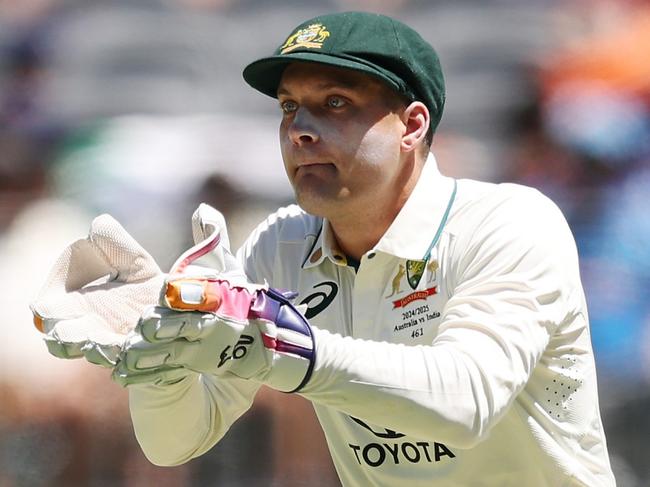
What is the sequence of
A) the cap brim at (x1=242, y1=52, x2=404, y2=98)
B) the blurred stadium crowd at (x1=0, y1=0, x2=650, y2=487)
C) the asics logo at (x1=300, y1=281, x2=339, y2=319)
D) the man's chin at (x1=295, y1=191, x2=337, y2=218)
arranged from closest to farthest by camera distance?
the cap brim at (x1=242, y1=52, x2=404, y2=98) → the man's chin at (x1=295, y1=191, x2=337, y2=218) → the asics logo at (x1=300, y1=281, x2=339, y2=319) → the blurred stadium crowd at (x1=0, y1=0, x2=650, y2=487)

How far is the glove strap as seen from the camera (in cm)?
195

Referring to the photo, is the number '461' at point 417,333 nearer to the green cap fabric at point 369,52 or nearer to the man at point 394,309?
the man at point 394,309

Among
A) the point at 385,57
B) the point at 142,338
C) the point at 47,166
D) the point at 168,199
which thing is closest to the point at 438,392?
the point at 142,338

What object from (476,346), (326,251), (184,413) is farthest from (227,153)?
(476,346)

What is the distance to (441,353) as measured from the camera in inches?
82.1

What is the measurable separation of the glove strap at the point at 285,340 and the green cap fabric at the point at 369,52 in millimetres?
697

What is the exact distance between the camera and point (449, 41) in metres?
5.68

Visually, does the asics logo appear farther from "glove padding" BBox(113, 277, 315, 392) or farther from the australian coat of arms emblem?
"glove padding" BBox(113, 277, 315, 392)

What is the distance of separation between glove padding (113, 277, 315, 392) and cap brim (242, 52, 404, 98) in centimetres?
67

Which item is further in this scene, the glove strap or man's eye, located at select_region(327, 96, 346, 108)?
man's eye, located at select_region(327, 96, 346, 108)

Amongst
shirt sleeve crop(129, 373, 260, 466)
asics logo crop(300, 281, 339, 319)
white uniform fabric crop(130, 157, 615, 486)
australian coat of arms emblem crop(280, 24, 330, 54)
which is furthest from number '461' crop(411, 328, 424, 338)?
australian coat of arms emblem crop(280, 24, 330, 54)

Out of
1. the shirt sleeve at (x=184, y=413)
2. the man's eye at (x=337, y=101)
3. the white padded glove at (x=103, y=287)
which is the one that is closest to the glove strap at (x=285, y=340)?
the white padded glove at (x=103, y=287)

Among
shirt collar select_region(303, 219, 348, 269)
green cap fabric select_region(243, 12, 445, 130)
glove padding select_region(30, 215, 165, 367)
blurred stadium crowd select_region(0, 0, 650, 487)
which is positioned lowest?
blurred stadium crowd select_region(0, 0, 650, 487)

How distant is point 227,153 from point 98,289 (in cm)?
310
